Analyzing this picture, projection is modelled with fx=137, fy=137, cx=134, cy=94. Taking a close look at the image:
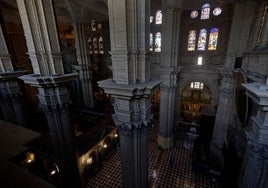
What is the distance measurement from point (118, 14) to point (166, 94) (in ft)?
23.7

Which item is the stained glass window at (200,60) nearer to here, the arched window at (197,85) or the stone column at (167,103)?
the arched window at (197,85)

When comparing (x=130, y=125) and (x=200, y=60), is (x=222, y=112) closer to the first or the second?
(x=200, y=60)

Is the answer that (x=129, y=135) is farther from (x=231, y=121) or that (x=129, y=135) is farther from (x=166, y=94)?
(x=231, y=121)

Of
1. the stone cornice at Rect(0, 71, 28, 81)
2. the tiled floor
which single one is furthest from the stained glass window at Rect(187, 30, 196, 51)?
the stone cornice at Rect(0, 71, 28, 81)

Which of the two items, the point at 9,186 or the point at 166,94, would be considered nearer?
the point at 9,186

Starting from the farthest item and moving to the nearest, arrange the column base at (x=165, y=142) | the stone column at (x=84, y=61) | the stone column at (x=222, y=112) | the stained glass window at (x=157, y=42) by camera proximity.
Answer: the stained glass window at (x=157, y=42)
the stone column at (x=84, y=61)
the column base at (x=165, y=142)
the stone column at (x=222, y=112)

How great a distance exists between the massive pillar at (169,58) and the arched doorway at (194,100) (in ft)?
15.1

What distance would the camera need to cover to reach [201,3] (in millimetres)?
10117

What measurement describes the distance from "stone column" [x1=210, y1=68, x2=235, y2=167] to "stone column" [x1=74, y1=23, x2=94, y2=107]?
11.4 metres

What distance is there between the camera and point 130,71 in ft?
11.0

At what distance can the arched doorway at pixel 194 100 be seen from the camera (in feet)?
44.7

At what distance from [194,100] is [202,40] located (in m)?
5.76

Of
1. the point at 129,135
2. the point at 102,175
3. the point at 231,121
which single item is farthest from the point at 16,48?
the point at 231,121

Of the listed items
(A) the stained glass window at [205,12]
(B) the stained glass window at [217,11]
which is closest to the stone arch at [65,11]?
(A) the stained glass window at [205,12]
